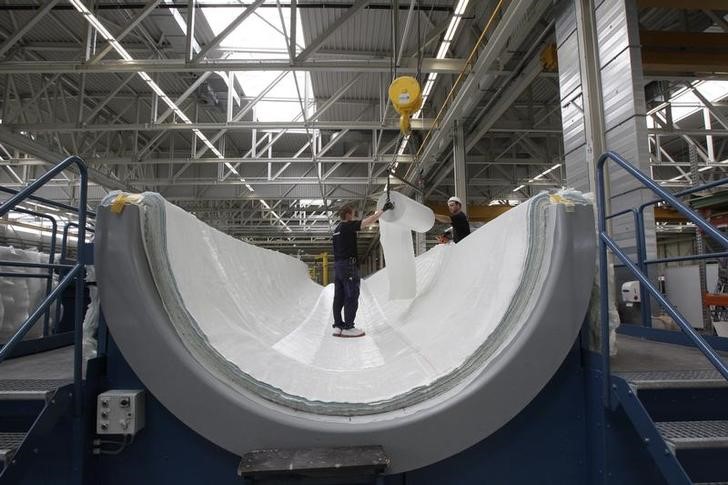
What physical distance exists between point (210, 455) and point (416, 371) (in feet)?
3.42

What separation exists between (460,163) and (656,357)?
5.84 metres

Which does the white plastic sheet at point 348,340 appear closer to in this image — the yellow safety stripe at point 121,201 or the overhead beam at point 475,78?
the yellow safety stripe at point 121,201

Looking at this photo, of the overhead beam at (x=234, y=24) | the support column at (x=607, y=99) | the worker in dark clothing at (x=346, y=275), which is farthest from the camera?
the overhead beam at (x=234, y=24)

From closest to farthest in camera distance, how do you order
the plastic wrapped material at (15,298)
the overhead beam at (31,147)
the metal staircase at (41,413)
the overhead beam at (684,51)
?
the metal staircase at (41,413) < the plastic wrapped material at (15,298) < the overhead beam at (684,51) < the overhead beam at (31,147)

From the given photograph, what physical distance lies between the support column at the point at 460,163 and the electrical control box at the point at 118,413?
6428 millimetres

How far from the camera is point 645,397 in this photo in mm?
1558

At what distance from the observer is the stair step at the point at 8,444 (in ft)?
4.31

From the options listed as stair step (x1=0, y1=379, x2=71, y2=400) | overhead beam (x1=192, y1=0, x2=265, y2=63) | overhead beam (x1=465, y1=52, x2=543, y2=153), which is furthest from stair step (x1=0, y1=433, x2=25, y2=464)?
overhead beam (x1=465, y1=52, x2=543, y2=153)

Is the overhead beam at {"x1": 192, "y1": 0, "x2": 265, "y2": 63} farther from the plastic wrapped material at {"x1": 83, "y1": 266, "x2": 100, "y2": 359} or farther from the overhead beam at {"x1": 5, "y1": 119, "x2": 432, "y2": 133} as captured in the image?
the plastic wrapped material at {"x1": 83, "y1": 266, "x2": 100, "y2": 359}

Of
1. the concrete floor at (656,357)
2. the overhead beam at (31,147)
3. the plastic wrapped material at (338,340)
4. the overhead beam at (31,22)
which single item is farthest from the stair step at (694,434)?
the overhead beam at (31,147)

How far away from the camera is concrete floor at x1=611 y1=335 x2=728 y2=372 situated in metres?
1.78

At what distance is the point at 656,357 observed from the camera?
1987mm

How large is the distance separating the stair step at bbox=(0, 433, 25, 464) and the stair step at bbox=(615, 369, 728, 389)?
2.16 metres

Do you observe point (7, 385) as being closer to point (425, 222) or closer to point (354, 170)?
point (425, 222)
